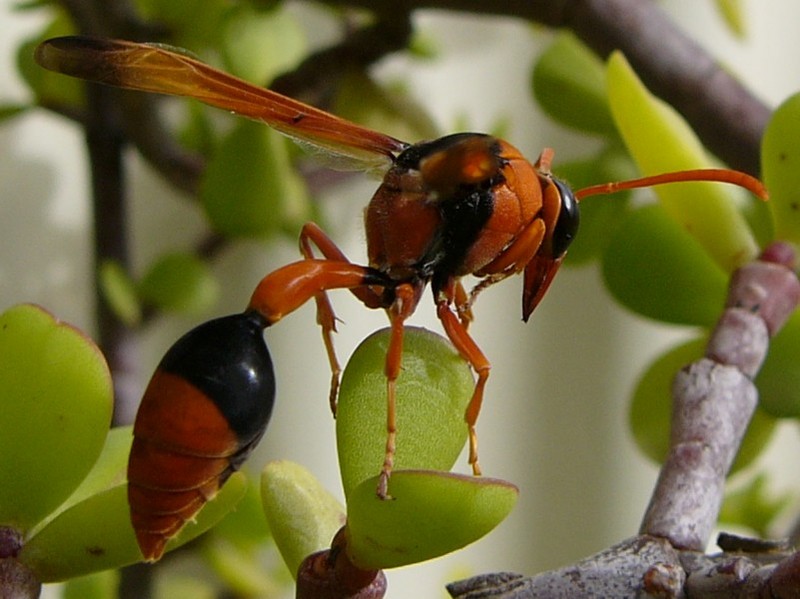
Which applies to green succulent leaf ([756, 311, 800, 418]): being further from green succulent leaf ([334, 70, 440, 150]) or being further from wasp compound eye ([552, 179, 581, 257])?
green succulent leaf ([334, 70, 440, 150])

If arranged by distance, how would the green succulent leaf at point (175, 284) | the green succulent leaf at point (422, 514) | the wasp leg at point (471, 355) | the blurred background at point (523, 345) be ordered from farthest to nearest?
1. the blurred background at point (523, 345)
2. the green succulent leaf at point (175, 284)
3. the wasp leg at point (471, 355)
4. the green succulent leaf at point (422, 514)

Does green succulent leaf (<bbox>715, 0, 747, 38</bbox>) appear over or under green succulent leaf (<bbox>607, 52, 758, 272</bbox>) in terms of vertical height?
over

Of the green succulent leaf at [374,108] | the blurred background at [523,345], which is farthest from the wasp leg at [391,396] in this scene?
the blurred background at [523,345]

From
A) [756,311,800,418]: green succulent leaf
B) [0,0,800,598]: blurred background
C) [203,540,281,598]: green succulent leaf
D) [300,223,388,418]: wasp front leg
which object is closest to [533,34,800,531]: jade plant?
[756,311,800,418]: green succulent leaf

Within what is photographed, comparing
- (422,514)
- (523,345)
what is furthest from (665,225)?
(523,345)

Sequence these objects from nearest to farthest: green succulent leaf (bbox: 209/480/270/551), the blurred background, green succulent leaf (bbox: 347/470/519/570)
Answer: green succulent leaf (bbox: 347/470/519/570) → green succulent leaf (bbox: 209/480/270/551) → the blurred background

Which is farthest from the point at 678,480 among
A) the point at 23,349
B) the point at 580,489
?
the point at 580,489

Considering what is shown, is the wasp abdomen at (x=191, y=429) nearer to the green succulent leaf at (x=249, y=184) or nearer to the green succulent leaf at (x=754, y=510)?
the green succulent leaf at (x=249, y=184)
